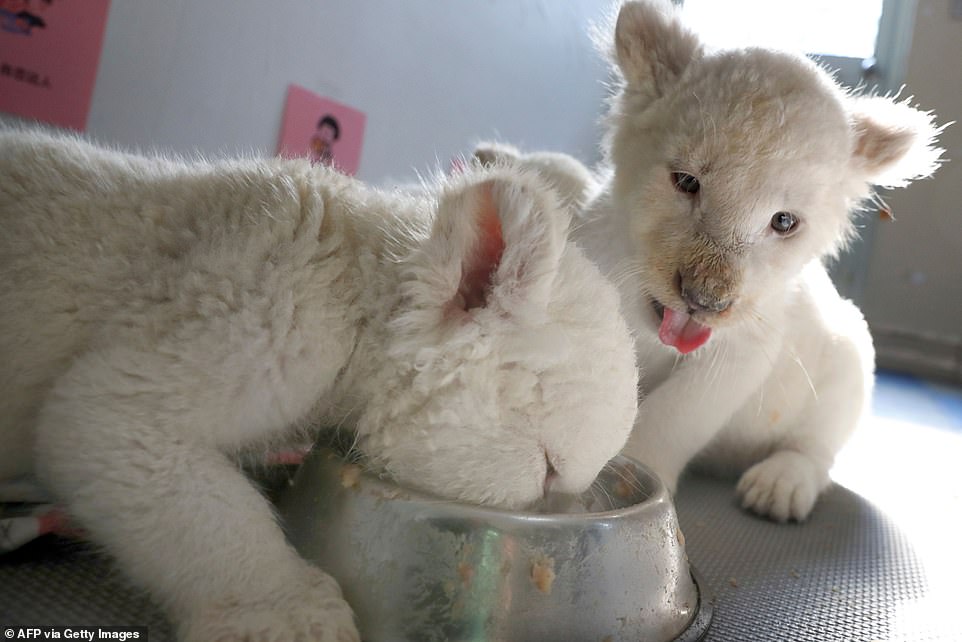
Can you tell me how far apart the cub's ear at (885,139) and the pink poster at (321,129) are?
1290 mm

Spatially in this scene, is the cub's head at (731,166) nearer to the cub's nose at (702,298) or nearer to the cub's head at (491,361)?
the cub's nose at (702,298)

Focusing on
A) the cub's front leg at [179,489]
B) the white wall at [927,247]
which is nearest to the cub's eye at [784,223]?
the cub's front leg at [179,489]

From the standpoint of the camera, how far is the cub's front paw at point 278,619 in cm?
78

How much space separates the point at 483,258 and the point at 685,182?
686 millimetres

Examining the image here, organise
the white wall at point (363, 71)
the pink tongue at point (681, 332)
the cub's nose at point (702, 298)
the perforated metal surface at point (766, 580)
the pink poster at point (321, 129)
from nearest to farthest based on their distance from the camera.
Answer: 1. the perforated metal surface at point (766, 580)
2. the cub's nose at point (702, 298)
3. the pink tongue at point (681, 332)
4. the white wall at point (363, 71)
5. the pink poster at point (321, 129)

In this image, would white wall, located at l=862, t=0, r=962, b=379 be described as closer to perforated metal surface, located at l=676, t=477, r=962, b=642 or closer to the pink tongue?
perforated metal surface, located at l=676, t=477, r=962, b=642

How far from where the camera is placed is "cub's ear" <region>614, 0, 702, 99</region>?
5.38 feet

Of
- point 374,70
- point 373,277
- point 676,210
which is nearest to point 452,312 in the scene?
point 373,277

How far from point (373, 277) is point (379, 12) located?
5.72 ft

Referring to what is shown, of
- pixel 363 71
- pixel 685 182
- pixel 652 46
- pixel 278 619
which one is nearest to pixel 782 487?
pixel 685 182

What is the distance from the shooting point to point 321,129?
2.30 meters

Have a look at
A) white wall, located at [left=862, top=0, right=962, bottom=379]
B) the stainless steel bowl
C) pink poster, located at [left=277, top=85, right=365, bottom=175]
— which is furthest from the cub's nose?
white wall, located at [left=862, top=0, right=962, bottom=379]

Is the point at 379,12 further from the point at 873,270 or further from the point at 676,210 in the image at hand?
the point at 873,270

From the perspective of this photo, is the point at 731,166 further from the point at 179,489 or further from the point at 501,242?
the point at 179,489
